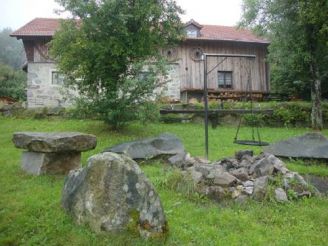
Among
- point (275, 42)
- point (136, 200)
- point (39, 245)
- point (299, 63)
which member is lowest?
point (39, 245)

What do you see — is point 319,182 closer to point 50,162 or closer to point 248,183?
point 248,183

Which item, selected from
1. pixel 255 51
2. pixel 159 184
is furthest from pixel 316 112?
pixel 159 184

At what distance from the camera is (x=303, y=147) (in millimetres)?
10172

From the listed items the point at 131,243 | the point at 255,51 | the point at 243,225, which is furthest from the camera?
the point at 255,51

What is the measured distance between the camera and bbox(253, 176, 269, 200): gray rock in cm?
637

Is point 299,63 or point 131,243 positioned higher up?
point 299,63

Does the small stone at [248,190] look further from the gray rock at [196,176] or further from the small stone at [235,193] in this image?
Answer: the gray rock at [196,176]

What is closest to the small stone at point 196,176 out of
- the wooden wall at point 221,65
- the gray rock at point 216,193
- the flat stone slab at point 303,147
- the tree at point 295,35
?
the gray rock at point 216,193

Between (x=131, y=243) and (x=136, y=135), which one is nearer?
(x=131, y=243)

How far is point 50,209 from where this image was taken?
5.80 meters

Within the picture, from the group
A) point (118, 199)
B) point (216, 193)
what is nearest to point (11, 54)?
point (216, 193)

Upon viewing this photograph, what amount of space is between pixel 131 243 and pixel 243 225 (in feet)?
5.60

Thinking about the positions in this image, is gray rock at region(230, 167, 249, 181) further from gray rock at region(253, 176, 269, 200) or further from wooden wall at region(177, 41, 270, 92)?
wooden wall at region(177, 41, 270, 92)

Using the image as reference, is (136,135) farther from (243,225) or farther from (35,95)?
(35,95)
